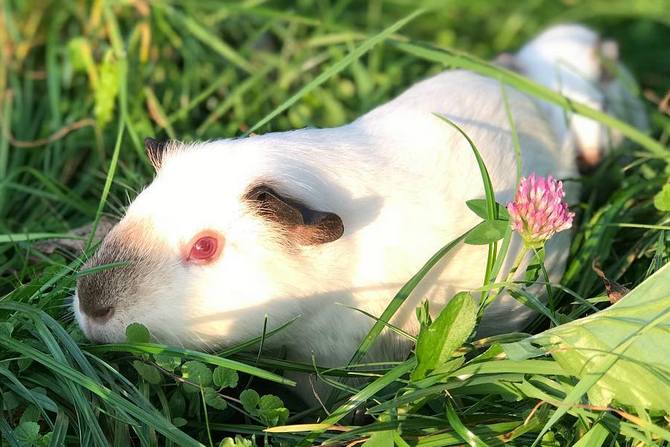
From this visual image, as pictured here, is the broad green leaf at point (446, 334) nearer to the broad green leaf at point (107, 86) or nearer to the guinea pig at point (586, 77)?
the guinea pig at point (586, 77)

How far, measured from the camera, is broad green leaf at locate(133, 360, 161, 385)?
276 centimetres

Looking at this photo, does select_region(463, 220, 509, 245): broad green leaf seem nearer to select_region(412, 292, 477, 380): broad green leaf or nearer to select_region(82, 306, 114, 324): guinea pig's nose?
select_region(412, 292, 477, 380): broad green leaf

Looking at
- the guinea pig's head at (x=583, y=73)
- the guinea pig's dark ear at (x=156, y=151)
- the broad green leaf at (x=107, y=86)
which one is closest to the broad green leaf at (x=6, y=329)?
the guinea pig's dark ear at (x=156, y=151)

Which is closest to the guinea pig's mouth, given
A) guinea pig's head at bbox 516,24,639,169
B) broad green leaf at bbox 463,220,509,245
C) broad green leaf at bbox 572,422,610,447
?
broad green leaf at bbox 463,220,509,245

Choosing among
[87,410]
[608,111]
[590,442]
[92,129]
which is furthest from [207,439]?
[608,111]

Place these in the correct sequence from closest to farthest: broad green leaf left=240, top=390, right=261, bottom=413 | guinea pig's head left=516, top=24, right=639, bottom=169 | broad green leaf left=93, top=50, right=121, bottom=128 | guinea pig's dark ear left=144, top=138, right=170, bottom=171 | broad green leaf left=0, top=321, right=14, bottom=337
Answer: broad green leaf left=240, top=390, right=261, bottom=413 → broad green leaf left=0, top=321, right=14, bottom=337 → guinea pig's dark ear left=144, top=138, right=170, bottom=171 → broad green leaf left=93, top=50, right=121, bottom=128 → guinea pig's head left=516, top=24, right=639, bottom=169

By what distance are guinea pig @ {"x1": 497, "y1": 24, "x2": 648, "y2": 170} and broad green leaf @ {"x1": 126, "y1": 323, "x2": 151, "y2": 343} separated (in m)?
2.49

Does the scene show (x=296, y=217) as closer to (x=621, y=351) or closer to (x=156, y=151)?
(x=156, y=151)

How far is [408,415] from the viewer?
8.54 feet

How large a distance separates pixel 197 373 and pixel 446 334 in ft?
2.38

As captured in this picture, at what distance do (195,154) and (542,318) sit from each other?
1336mm

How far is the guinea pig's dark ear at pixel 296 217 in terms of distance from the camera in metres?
2.69

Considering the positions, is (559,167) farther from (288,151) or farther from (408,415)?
(408,415)

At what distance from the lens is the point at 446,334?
2588mm
